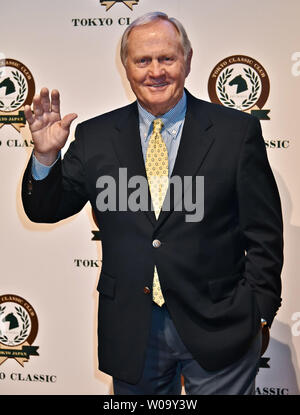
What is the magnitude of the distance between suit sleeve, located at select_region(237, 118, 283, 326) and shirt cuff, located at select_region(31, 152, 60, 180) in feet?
2.08

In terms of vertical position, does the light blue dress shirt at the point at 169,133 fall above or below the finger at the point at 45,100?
below

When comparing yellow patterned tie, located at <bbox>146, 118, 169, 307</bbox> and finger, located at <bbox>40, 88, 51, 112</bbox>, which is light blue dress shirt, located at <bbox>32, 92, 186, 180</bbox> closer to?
yellow patterned tie, located at <bbox>146, 118, 169, 307</bbox>

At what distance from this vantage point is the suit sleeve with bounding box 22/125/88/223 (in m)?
1.72

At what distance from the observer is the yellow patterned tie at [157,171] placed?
67.0 inches

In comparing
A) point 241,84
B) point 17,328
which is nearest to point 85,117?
point 241,84

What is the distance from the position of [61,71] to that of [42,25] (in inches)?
10.0

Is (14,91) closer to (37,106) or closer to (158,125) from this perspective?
(37,106)

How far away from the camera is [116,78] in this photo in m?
2.60

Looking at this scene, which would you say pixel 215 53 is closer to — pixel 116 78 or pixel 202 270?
pixel 116 78

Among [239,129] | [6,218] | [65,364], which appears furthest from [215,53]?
[65,364]

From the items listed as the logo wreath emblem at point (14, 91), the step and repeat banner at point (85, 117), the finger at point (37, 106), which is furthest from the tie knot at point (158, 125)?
the logo wreath emblem at point (14, 91)

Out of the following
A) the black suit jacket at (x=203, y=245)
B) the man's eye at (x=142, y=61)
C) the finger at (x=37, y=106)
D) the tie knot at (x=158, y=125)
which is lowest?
the black suit jacket at (x=203, y=245)

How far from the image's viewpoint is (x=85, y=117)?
8.66 feet

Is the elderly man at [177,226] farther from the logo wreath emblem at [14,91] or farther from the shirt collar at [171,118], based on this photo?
the logo wreath emblem at [14,91]
